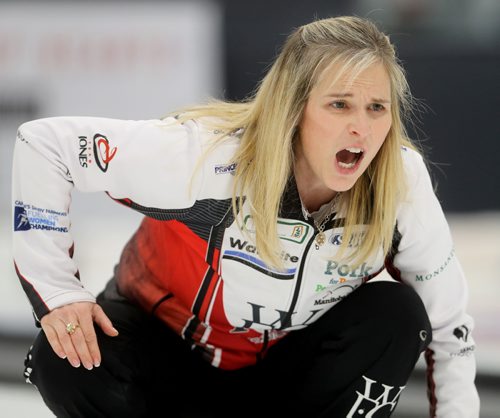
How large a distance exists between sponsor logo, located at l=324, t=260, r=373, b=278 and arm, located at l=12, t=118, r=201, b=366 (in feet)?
1.02

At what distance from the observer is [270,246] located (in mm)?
1669

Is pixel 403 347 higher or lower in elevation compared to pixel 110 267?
higher

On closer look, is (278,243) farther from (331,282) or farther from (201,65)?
(201,65)

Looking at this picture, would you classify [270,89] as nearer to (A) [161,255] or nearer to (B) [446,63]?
(A) [161,255]

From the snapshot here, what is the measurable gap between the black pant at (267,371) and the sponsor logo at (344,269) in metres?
0.04

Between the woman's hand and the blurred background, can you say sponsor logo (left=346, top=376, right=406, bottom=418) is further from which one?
the blurred background

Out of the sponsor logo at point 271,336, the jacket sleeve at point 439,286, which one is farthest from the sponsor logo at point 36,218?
the jacket sleeve at point 439,286

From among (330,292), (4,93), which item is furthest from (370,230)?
(4,93)

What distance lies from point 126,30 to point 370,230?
3121 millimetres

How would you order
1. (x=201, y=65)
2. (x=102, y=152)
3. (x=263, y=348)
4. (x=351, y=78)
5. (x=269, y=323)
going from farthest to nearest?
1. (x=201, y=65)
2. (x=263, y=348)
3. (x=269, y=323)
4. (x=102, y=152)
5. (x=351, y=78)

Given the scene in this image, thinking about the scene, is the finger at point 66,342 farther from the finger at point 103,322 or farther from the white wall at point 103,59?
the white wall at point 103,59

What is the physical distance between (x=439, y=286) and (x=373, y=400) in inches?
10.5

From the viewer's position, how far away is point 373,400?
67.9 inches

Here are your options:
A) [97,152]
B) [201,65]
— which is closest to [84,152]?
[97,152]
